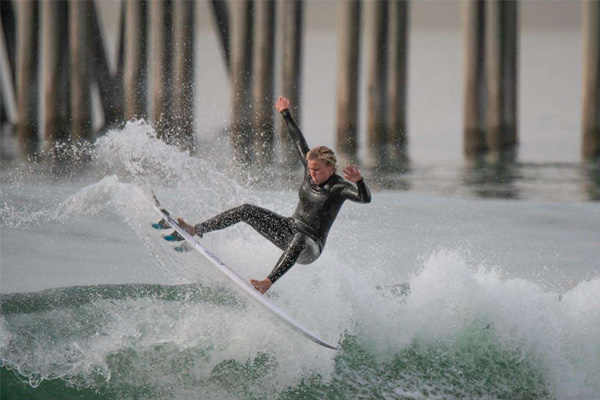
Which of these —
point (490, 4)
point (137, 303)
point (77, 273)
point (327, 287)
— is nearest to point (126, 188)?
point (137, 303)

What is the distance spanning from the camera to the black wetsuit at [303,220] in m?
6.82

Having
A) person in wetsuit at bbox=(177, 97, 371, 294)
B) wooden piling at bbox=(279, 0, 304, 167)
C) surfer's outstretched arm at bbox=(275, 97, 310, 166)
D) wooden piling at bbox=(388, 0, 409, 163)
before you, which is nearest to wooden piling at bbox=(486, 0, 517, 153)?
wooden piling at bbox=(388, 0, 409, 163)

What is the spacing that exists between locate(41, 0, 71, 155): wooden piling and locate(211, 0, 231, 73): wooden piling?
256 centimetres

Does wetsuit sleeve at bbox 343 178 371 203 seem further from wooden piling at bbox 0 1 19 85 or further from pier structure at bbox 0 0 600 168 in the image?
wooden piling at bbox 0 1 19 85

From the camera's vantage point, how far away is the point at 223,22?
62.3 ft

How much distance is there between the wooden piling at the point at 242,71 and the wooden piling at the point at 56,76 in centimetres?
267

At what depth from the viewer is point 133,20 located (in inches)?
643

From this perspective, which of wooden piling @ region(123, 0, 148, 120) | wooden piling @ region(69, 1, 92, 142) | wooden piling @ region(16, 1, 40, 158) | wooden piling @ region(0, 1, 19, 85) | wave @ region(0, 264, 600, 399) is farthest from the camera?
wooden piling @ region(0, 1, 19, 85)

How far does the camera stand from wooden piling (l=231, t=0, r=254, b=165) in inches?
640

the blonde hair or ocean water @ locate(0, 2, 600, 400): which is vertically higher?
the blonde hair

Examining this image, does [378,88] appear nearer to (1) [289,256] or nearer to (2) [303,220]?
(2) [303,220]

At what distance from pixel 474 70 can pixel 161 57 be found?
14.9 ft

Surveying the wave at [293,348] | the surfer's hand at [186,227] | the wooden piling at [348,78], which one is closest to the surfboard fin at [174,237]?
the surfer's hand at [186,227]

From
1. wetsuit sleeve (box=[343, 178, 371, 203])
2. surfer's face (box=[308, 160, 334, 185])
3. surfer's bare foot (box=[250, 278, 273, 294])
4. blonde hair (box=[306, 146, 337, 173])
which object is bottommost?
surfer's bare foot (box=[250, 278, 273, 294])
